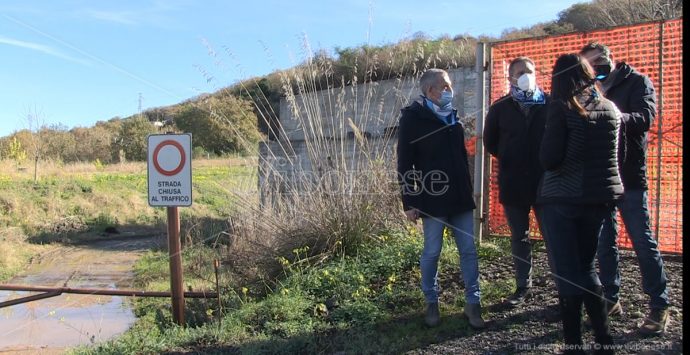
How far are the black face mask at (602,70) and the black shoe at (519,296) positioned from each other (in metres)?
1.71

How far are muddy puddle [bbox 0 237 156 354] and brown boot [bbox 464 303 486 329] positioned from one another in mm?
3278

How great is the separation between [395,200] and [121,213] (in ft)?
46.2

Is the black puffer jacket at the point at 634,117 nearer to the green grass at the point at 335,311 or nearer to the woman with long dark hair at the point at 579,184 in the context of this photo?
the woman with long dark hair at the point at 579,184

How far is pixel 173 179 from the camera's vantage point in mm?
5477

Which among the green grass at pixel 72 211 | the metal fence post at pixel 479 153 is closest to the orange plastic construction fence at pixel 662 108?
the metal fence post at pixel 479 153

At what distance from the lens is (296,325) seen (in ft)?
15.5

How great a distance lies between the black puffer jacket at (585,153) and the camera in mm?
3354

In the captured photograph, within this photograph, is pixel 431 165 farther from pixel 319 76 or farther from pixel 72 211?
pixel 72 211

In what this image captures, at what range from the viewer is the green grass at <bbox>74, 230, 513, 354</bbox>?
14.3 ft

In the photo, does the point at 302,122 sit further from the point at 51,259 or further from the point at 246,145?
the point at 51,259

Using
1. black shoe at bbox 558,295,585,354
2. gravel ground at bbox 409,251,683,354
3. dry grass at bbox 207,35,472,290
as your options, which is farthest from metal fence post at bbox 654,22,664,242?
black shoe at bbox 558,295,585,354

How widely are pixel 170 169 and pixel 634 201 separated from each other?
3937 mm

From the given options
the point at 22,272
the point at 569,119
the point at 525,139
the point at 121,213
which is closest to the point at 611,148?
the point at 569,119

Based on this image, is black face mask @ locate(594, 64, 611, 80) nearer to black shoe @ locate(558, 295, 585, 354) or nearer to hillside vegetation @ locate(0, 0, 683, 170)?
black shoe @ locate(558, 295, 585, 354)
